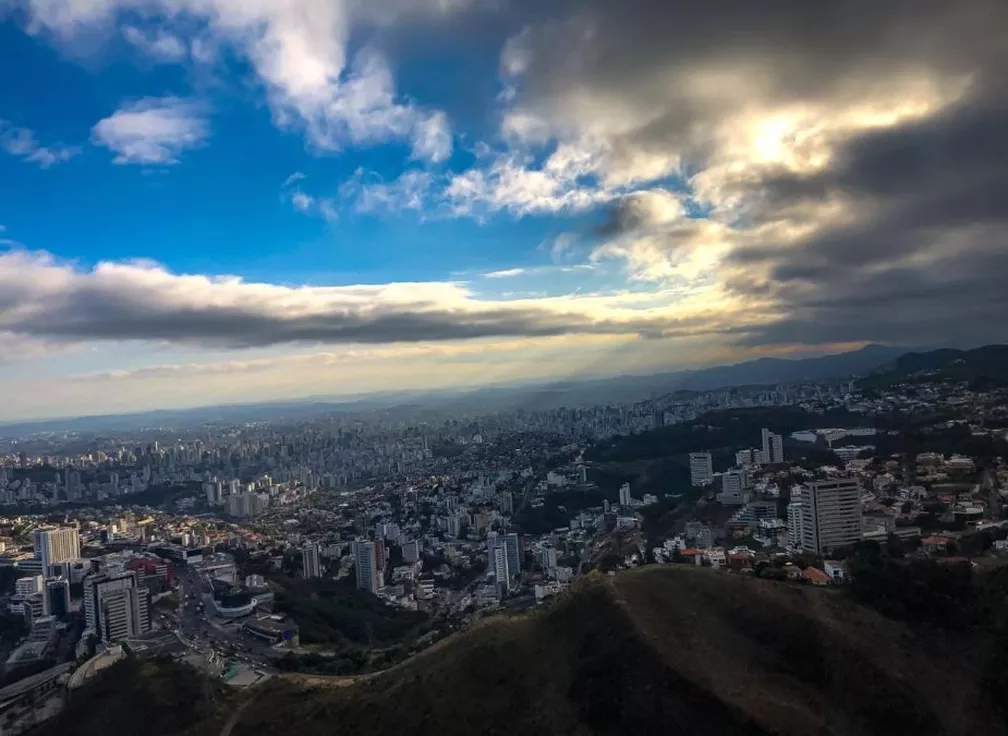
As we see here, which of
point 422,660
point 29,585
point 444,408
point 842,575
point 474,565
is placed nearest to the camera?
point 422,660

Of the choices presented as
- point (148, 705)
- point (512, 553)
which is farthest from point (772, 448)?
point (148, 705)

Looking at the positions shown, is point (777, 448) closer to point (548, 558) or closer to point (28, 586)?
point (548, 558)

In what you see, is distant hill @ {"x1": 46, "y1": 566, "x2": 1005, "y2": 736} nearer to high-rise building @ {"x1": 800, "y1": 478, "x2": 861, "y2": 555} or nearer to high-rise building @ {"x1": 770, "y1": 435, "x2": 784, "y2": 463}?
high-rise building @ {"x1": 800, "y1": 478, "x2": 861, "y2": 555}

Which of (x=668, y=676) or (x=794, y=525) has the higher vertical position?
(x=668, y=676)

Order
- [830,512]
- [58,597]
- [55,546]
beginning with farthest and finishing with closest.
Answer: [55,546] → [58,597] → [830,512]

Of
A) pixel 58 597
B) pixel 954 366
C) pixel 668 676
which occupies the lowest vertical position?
pixel 58 597

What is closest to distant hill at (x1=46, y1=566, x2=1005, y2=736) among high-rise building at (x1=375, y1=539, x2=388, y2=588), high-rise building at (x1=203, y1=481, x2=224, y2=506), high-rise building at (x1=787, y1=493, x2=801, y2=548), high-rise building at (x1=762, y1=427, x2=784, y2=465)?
high-rise building at (x1=787, y1=493, x2=801, y2=548)

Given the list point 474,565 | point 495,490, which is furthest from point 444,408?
point 474,565

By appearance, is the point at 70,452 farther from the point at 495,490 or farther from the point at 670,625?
the point at 670,625
